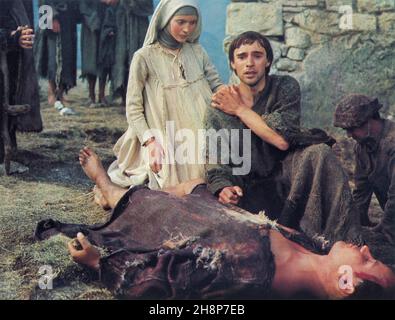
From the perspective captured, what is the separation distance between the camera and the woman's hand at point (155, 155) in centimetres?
487

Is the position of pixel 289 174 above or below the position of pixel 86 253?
above

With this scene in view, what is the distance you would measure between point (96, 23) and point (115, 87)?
73cm

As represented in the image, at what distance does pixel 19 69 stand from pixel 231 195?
2.64 m

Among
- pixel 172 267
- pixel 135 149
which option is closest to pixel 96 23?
pixel 135 149

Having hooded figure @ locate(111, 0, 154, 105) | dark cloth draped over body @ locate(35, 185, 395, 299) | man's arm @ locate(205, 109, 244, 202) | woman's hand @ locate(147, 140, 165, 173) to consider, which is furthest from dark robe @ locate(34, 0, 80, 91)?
dark cloth draped over body @ locate(35, 185, 395, 299)

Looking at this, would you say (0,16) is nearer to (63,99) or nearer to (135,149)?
(135,149)

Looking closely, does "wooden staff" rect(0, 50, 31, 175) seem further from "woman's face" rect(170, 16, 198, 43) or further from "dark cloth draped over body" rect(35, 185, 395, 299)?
"dark cloth draped over body" rect(35, 185, 395, 299)

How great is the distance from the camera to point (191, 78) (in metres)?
5.27

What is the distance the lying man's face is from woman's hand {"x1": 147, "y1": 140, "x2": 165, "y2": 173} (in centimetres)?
148

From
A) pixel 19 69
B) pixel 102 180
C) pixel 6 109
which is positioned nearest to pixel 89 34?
pixel 19 69

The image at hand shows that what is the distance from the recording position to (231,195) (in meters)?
4.23

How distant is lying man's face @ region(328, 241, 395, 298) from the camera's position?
3.67 metres

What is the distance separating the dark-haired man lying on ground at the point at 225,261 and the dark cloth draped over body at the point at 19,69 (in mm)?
2343

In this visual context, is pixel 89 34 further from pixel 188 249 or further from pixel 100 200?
pixel 188 249
